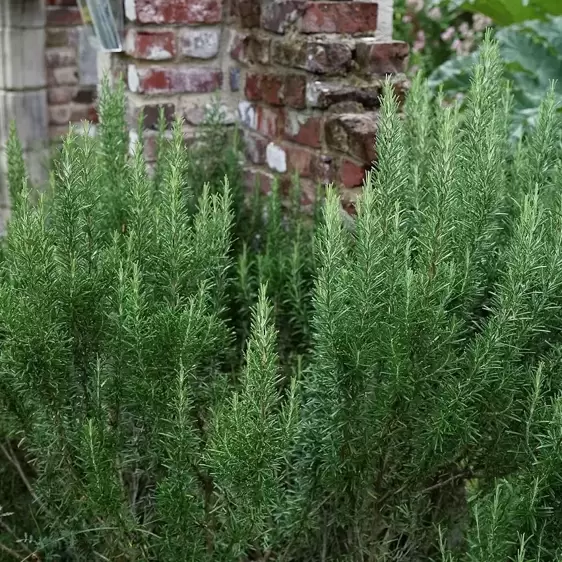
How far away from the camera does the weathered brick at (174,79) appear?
294 centimetres

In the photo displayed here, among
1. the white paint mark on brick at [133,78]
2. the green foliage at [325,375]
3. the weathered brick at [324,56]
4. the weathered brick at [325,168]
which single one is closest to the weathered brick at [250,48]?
the weathered brick at [324,56]

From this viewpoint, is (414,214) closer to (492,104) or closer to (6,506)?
(492,104)

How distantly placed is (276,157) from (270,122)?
119 mm

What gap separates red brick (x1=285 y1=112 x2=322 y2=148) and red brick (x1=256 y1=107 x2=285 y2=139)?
0.05m

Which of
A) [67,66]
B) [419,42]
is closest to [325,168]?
[67,66]

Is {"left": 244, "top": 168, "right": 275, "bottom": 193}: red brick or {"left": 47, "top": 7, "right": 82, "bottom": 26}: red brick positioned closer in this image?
{"left": 244, "top": 168, "right": 275, "bottom": 193}: red brick

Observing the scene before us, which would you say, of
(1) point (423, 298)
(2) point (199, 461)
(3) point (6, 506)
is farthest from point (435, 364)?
(3) point (6, 506)

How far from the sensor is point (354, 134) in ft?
8.01

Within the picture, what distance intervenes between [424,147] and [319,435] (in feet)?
2.46

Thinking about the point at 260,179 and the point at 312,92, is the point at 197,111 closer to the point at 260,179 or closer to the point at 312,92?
the point at 260,179

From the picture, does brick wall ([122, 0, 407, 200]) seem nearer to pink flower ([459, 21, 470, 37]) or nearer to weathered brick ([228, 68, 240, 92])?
weathered brick ([228, 68, 240, 92])

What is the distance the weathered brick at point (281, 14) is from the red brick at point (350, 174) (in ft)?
1.60

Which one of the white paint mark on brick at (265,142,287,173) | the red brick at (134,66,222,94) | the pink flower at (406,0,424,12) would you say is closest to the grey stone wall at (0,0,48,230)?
the red brick at (134,66,222,94)

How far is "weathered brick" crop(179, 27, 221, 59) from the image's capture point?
117 inches
